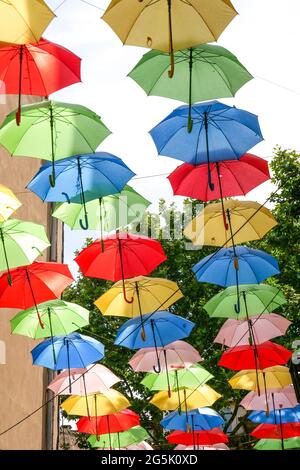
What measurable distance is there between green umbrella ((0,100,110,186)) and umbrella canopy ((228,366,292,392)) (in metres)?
5.31

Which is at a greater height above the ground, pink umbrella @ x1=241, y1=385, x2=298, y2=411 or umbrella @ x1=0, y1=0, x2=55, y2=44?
umbrella @ x1=0, y1=0, x2=55, y2=44

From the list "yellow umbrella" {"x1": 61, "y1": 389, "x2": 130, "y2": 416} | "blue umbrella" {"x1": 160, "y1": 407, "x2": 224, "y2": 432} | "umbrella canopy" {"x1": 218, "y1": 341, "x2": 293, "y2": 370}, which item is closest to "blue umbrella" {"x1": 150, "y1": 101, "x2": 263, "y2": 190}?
"umbrella canopy" {"x1": 218, "y1": 341, "x2": 293, "y2": 370}

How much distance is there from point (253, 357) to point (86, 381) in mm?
2274

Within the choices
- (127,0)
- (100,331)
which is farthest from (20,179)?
(100,331)

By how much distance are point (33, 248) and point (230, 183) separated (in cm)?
219

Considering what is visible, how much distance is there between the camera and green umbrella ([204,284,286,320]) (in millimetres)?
10141

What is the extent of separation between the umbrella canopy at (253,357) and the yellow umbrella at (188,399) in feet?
3.61

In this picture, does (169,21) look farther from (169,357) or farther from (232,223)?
(169,357)

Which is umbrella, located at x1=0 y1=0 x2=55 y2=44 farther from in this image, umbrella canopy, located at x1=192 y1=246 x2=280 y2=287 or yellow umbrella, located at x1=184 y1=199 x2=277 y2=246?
umbrella canopy, located at x1=192 y1=246 x2=280 y2=287

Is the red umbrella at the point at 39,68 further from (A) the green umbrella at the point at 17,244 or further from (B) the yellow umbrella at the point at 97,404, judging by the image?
(B) the yellow umbrella at the point at 97,404

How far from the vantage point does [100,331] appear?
22.3 metres

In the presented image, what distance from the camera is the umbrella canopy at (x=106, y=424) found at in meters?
11.8

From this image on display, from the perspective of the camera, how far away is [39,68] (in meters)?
7.06

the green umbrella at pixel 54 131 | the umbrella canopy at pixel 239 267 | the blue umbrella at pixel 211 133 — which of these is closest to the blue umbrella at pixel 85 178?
the green umbrella at pixel 54 131
